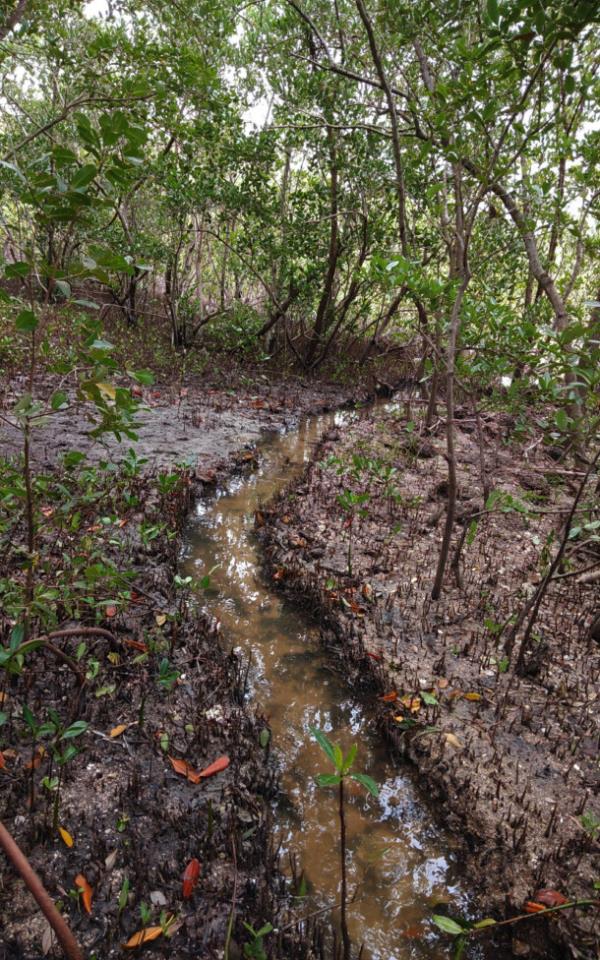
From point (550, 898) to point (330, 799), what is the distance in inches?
36.8

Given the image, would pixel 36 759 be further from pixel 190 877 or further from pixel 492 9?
pixel 492 9

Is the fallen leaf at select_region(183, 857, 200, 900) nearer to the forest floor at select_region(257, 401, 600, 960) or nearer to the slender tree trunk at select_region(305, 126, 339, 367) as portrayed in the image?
the forest floor at select_region(257, 401, 600, 960)

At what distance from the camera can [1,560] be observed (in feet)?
10.8

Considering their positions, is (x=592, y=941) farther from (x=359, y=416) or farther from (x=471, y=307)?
(x=359, y=416)

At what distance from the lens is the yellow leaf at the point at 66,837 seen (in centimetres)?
194

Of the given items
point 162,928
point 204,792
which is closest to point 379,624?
point 204,792

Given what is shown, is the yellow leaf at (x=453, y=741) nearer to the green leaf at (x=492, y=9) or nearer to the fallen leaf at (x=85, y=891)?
the fallen leaf at (x=85, y=891)

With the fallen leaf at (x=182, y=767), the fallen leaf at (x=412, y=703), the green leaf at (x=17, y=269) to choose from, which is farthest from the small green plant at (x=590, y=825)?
the green leaf at (x=17, y=269)

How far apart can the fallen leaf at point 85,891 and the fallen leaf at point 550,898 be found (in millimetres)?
1586

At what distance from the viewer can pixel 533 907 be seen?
6.35 feet

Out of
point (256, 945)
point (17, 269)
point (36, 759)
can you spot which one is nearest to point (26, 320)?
point (17, 269)

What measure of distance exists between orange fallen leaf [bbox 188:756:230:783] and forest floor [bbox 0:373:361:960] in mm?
18

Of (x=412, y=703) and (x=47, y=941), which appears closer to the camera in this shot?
(x=47, y=941)

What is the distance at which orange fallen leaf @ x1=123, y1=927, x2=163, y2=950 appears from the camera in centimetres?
170
